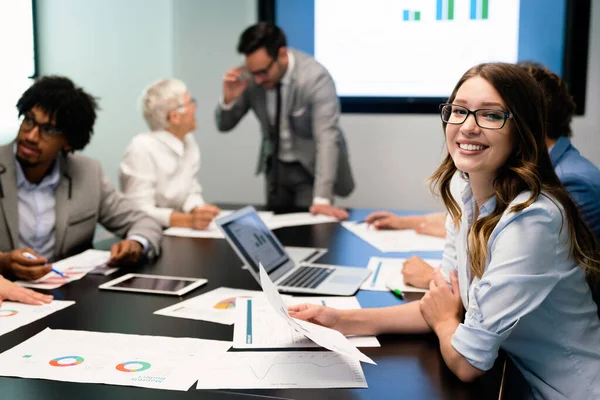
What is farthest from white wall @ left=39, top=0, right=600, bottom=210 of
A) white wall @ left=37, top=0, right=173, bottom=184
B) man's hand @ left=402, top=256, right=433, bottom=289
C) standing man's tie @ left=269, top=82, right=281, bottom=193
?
man's hand @ left=402, top=256, right=433, bottom=289

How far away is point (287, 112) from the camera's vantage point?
3400 millimetres

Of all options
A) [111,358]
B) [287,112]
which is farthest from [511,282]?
[287,112]

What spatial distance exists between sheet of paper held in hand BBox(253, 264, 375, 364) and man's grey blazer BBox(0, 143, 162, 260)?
1.02 m

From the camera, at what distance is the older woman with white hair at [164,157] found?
281 centimetres

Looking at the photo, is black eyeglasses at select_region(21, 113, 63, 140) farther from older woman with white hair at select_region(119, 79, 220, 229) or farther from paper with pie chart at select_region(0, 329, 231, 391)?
paper with pie chart at select_region(0, 329, 231, 391)

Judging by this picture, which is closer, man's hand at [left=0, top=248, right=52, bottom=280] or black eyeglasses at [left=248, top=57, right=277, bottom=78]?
man's hand at [left=0, top=248, right=52, bottom=280]

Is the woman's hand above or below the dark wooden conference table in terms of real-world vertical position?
above

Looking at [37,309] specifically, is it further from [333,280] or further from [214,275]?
[333,280]

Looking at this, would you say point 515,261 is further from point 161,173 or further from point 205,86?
point 205,86

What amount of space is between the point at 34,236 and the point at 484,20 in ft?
9.50

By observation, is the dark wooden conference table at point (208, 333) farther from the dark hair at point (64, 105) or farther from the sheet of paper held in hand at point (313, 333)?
the dark hair at point (64, 105)

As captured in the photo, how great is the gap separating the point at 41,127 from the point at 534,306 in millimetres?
1584

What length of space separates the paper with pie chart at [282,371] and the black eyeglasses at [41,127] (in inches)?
46.1

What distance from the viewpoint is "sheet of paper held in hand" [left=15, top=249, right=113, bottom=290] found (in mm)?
1695
